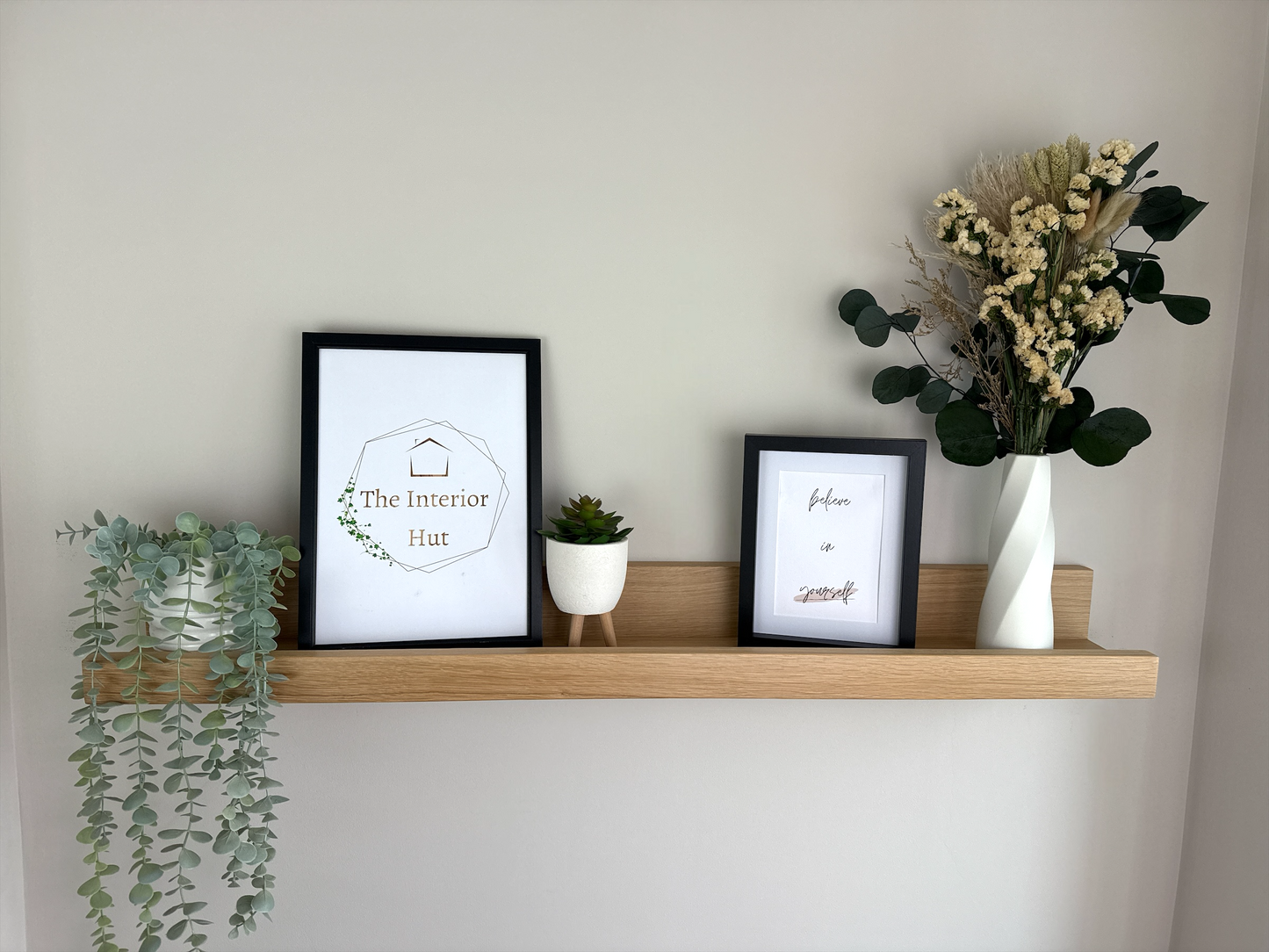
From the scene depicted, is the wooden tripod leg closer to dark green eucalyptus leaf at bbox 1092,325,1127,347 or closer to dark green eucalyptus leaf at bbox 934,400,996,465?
dark green eucalyptus leaf at bbox 934,400,996,465

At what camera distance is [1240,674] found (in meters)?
1.10

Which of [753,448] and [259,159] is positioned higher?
[259,159]

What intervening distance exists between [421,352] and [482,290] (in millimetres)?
114

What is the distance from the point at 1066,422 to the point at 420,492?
809mm

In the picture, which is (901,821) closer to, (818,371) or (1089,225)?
(818,371)

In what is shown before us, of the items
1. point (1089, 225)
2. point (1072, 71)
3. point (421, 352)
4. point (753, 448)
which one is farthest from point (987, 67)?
point (421, 352)

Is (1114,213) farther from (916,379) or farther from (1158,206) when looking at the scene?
(916,379)

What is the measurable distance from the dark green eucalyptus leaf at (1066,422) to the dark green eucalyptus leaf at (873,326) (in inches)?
9.3

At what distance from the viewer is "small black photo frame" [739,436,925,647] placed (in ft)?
3.40

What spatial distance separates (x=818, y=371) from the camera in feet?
3.59

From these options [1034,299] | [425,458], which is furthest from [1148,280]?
[425,458]

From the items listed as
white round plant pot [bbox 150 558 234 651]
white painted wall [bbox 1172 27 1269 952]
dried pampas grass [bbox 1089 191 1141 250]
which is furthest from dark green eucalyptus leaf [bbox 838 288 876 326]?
white round plant pot [bbox 150 558 234 651]

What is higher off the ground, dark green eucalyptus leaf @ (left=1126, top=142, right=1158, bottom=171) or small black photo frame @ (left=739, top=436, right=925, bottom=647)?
dark green eucalyptus leaf @ (left=1126, top=142, right=1158, bottom=171)

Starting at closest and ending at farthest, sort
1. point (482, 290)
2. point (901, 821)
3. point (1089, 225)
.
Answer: point (1089, 225), point (482, 290), point (901, 821)
